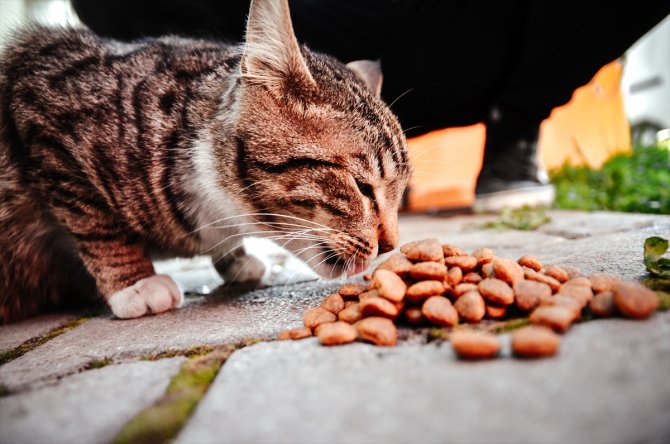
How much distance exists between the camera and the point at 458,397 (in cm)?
56

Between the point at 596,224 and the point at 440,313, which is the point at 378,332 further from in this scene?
the point at 596,224

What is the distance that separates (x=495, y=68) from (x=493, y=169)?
0.87 m

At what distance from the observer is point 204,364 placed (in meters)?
0.80

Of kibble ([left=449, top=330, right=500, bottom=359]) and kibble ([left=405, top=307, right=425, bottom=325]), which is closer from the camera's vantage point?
kibble ([left=449, top=330, right=500, bottom=359])

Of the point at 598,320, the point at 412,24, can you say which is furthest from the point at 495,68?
the point at 598,320

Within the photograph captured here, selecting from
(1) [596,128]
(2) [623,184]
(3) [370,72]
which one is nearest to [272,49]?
(3) [370,72]

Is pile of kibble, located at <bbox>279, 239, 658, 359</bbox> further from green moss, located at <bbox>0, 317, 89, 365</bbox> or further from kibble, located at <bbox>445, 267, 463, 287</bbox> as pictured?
green moss, located at <bbox>0, 317, 89, 365</bbox>

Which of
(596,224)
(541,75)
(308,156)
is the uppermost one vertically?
(541,75)

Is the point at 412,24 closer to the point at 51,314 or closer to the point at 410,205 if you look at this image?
the point at 51,314

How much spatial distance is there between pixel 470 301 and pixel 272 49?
0.91 m

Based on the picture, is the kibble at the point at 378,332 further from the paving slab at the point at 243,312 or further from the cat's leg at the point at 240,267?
the cat's leg at the point at 240,267

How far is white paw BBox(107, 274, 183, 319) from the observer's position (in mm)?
1315

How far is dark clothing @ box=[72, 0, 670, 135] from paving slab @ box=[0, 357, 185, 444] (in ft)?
6.95

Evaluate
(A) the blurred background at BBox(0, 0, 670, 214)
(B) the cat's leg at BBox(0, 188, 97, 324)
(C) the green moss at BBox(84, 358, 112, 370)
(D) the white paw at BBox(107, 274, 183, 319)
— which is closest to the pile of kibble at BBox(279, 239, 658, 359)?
(C) the green moss at BBox(84, 358, 112, 370)
